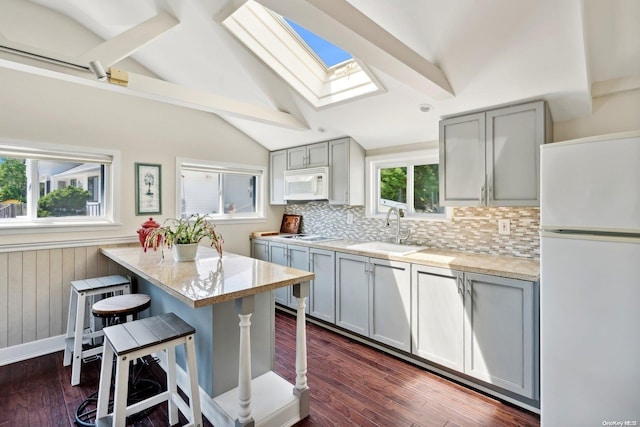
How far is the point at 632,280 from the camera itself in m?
1.35

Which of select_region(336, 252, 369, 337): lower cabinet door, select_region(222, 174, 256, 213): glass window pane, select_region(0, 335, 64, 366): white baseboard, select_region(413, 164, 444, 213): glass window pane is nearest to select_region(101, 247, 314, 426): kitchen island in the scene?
select_region(336, 252, 369, 337): lower cabinet door

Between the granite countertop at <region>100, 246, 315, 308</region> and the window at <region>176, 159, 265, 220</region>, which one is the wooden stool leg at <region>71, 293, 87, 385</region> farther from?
the window at <region>176, 159, 265, 220</region>

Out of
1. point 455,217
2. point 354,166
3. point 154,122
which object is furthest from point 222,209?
point 455,217

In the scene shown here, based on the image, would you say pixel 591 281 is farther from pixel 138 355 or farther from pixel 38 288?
pixel 38 288

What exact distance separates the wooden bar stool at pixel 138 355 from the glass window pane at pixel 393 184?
244cm

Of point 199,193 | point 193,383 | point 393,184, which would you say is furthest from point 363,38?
point 199,193

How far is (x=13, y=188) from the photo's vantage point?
2684 millimetres

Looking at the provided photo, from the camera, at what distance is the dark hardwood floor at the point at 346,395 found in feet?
6.22

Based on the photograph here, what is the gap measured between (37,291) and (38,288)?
A: 28 mm

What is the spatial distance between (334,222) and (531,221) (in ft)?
6.88

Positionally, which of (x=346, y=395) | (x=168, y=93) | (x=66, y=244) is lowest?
(x=346, y=395)

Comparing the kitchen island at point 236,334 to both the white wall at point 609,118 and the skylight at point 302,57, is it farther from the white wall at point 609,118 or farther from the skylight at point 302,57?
the white wall at point 609,118

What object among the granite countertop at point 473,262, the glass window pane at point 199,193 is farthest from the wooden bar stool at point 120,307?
the granite countertop at point 473,262

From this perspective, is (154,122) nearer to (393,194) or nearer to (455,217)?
(393,194)
